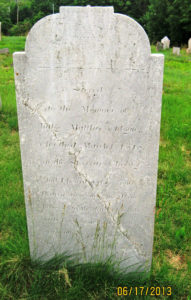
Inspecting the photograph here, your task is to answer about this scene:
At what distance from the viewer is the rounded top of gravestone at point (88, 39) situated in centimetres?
174

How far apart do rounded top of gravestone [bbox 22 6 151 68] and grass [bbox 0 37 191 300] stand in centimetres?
140

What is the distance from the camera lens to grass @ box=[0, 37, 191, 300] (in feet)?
6.59

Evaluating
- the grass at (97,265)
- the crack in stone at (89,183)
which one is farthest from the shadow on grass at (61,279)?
the crack in stone at (89,183)

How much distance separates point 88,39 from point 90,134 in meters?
0.59

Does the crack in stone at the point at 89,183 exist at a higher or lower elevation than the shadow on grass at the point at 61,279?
higher

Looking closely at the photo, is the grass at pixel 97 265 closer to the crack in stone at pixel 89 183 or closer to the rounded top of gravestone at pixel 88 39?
the crack in stone at pixel 89 183

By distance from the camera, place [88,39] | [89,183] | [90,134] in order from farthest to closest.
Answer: [89,183]
[90,134]
[88,39]

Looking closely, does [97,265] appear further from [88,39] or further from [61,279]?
[88,39]

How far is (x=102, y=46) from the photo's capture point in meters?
1.79

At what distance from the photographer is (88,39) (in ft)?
5.83

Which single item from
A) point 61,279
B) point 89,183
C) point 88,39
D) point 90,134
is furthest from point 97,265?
point 88,39

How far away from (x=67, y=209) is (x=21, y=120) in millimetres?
712

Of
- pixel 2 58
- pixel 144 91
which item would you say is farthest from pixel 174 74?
pixel 144 91
